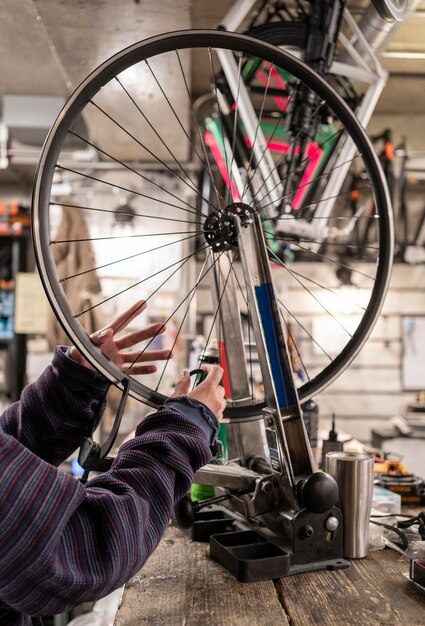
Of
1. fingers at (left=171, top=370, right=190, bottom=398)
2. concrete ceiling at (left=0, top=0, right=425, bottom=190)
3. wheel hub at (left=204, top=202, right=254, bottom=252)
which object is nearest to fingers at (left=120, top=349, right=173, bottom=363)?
fingers at (left=171, top=370, right=190, bottom=398)

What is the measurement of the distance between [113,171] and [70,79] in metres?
1.63

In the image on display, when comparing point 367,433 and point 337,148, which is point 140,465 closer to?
point 337,148

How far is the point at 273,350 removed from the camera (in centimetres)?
107

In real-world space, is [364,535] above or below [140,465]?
below

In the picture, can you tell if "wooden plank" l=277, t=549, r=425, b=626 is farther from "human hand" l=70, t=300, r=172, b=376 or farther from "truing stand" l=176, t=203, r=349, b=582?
"human hand" l=70, t=300, r=172, b=376

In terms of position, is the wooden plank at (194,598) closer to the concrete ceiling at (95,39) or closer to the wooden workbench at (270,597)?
the wooden workbench at (270,597)

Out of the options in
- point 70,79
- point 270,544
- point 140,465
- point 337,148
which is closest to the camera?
point 140,465

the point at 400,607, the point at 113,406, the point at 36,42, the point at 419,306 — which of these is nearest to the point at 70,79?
the point at 36,42

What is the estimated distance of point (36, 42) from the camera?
3555mm

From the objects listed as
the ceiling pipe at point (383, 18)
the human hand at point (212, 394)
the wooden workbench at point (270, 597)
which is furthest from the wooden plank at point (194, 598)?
the ceiling pipe at point (383, 18)

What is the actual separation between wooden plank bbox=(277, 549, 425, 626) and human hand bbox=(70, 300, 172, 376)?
1.52 ft

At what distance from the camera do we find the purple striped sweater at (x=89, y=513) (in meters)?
0.64

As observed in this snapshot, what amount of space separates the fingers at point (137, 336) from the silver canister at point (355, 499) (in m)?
0.44

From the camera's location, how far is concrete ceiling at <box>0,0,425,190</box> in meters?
2.37
